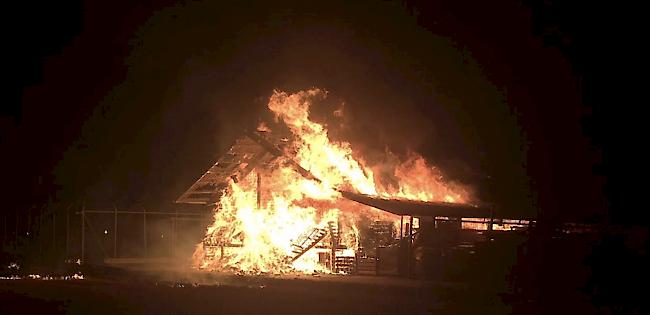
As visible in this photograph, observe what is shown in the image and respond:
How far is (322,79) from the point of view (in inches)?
1812

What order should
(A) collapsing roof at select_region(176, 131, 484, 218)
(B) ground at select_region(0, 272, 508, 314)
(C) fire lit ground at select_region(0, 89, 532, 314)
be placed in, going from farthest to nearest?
1. (A) collapsing roof at select_region(176, 131, 484, 218)
2. (C) fire lit ground at select_region(0, 89, 532, 314)
3. (B) ground at select_region(0, 272, 508, 314)

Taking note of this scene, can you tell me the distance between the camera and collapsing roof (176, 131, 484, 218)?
1161 inches

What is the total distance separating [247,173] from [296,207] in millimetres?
2344

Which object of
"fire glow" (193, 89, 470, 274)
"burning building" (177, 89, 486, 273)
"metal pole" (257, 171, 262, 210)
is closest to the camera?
"burning building" (177, 89, 486, 273)

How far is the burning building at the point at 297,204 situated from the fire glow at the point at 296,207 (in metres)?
0.04

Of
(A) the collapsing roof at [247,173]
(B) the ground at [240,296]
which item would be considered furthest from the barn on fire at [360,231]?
(B) the ground at [240,296]

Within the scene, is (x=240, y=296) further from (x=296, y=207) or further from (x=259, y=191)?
(x=259, y=191)

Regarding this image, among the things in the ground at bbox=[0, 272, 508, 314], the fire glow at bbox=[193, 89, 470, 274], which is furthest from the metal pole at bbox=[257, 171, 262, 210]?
the ground at bbox=[0, 272, 508, 314]

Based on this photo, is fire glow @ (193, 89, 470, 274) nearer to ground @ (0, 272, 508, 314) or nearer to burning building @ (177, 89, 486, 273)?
burning building @ (177, 89, 486, 273)

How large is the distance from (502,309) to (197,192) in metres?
16.1

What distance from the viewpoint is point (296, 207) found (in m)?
31.8

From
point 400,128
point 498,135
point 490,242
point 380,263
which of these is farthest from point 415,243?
point 498,135

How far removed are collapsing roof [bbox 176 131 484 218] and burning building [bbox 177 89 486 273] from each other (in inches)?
1.8

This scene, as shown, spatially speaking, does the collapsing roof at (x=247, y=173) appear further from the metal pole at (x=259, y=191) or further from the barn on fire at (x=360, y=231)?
the metal pole at (x=259, y=191)
